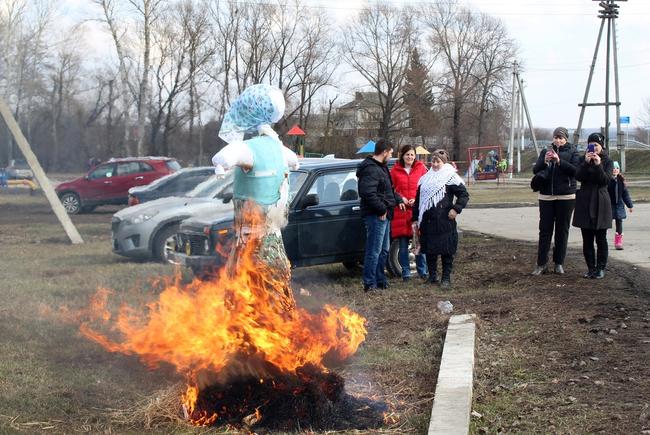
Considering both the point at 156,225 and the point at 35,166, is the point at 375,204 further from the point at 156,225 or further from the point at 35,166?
the point at 35,166

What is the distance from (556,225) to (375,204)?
2.24m

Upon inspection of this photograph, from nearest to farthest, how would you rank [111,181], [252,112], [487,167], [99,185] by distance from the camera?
1. [252,112]
2. [111,181]
3. [99,185]
4. [487,167]

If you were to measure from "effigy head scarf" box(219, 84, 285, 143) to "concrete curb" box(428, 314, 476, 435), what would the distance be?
2.07 m

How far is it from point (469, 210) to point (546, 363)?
55.4 feet

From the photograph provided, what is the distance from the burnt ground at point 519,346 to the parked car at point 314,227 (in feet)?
1.54

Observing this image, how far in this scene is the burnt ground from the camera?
4.82 meters

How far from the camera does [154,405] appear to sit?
508 centimetres

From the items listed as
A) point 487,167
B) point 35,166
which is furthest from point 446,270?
point 487,167

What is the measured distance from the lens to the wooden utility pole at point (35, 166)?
1524 cm

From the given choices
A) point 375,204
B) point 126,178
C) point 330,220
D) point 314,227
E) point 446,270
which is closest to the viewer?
point 375,204

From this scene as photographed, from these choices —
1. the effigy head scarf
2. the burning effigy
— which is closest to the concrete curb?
the burning effigy

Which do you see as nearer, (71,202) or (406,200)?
(406,200)

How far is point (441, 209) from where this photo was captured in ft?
31.3

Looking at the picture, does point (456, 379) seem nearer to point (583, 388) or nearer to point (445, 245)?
point (583, 388)
